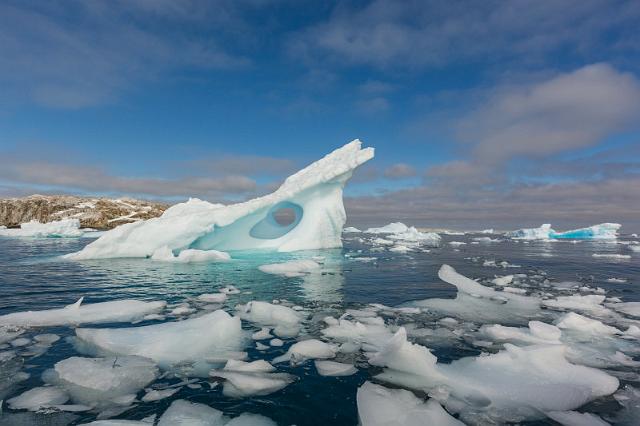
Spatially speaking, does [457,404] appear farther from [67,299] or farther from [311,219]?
[311,219]

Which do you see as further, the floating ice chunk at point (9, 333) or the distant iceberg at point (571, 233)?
the distant iceberg at point (571, 233)

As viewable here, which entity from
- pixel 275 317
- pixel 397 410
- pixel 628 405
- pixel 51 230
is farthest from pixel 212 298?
pixel 51 230

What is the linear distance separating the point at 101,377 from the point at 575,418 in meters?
5.26

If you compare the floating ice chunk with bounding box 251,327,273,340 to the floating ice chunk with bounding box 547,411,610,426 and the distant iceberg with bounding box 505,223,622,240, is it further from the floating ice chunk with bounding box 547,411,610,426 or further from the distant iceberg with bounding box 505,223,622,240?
the distant iceberg with bounding box 505,223,622,240

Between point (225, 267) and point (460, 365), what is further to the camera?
point (225, 267)

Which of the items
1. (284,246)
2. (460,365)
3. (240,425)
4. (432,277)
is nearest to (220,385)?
(240,425)

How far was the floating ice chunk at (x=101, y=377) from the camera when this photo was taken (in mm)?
3896

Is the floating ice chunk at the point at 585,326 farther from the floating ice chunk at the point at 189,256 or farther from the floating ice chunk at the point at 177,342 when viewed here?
the floating ice chunk at the point at 189,256

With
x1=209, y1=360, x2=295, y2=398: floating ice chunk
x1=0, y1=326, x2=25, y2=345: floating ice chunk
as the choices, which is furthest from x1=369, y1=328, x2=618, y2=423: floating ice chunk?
x1=0, y1=326, x2=25, y2=345: floating ice chunk

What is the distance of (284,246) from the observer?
2419 centimetres

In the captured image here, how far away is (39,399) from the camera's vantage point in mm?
3758

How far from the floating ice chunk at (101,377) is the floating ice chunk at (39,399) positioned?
88 mm

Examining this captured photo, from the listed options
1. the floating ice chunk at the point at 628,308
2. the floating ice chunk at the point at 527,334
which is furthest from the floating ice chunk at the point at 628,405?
the floating ice chunk at the point at 628,308

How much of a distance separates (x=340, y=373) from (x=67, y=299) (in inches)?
317
